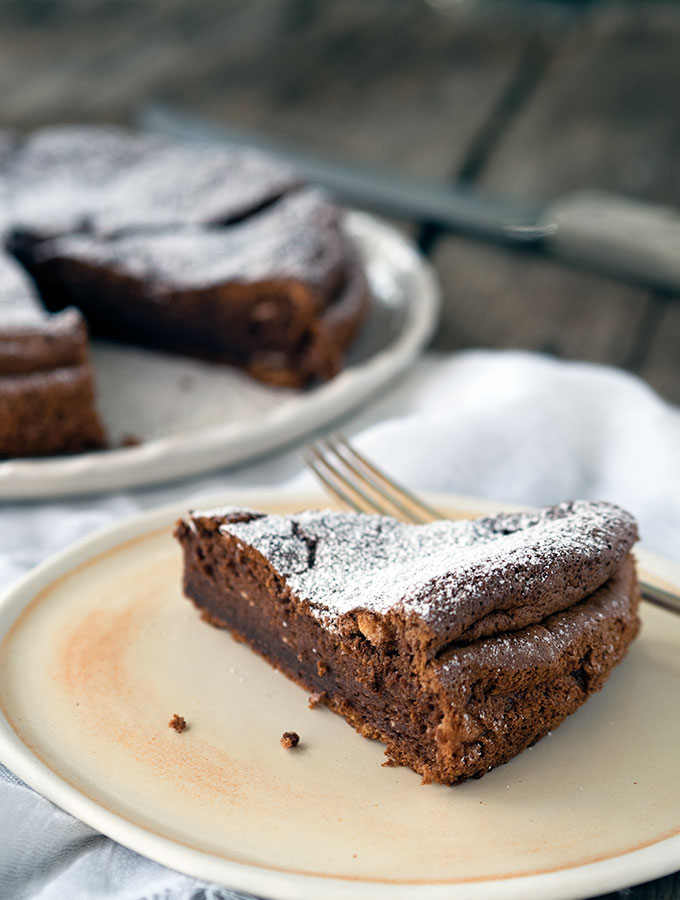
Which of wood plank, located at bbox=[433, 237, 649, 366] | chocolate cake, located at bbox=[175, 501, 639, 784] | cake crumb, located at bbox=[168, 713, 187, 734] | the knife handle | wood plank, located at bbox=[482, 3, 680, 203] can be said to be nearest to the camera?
chocolate cake, located at bbox=[175, 501, 639, 784]

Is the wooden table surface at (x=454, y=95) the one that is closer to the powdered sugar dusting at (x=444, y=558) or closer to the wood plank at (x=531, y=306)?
the wood plank at (x=531, y=306)

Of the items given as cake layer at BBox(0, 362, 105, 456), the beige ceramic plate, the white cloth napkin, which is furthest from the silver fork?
cake layer at BBox(0, 362, 105, 456)

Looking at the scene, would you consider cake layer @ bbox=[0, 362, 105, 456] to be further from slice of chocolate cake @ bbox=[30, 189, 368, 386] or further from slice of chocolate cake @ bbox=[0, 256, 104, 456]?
slice of chocolate cake @ bbox=[30, 189, 368, 386]

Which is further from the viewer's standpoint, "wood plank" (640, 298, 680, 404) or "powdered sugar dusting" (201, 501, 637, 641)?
"wood plank" (640, 298, 680, 404)

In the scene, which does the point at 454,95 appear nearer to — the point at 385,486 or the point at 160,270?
the point at 160,270

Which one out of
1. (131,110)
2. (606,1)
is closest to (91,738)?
(131,110)

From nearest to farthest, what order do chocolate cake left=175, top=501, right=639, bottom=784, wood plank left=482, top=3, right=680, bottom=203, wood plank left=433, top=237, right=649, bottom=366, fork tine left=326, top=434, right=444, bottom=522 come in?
chocolate cake left=175, top=501, right=639, bottom=784 → fork tine left=326, top=434, right=444, bottom=522 → wood plank left=433, top=237, right=649, bottom=366 → wood plank left=482, top=3, right=680, bottom=203

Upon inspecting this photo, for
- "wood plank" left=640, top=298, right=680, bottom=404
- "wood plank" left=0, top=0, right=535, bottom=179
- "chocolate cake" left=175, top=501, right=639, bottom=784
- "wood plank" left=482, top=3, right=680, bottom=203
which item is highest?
"chocolate cake" left=175, top=501, right=639, bottom=784

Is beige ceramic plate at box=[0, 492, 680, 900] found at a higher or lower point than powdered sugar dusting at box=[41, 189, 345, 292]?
higher
